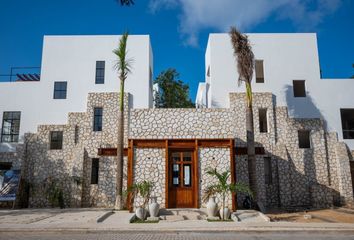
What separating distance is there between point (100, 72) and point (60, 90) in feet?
9.53

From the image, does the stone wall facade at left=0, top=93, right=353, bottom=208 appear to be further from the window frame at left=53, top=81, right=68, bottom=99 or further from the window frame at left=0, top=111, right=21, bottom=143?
the window frame at left=53, top=81, right=68, bottom=99

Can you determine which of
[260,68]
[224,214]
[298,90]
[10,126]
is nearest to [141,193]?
[224,214]

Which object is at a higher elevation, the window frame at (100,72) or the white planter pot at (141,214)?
the window frame at (100,72)

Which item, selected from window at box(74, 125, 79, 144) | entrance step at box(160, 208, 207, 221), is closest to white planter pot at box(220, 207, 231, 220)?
entrance step at box(160, 208, 207, 221)

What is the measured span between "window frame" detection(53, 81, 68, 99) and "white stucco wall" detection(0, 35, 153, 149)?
0.66ft

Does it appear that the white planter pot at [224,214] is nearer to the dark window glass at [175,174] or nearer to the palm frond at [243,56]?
the dark window glass at [175,174]

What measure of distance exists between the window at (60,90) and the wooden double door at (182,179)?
380 inches

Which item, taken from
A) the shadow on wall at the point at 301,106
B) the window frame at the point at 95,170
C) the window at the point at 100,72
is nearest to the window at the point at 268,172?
the shadow on wall at the point at 301,106

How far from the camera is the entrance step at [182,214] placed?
12.6 meters

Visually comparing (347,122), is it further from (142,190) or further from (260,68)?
(142,190)

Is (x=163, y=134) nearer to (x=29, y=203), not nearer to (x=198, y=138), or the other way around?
(x=198, y=138)

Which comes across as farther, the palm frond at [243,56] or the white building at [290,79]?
the white building at [290,79]

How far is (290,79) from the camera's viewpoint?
2038 centimetres

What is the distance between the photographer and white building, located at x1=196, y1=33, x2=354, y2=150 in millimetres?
20062
